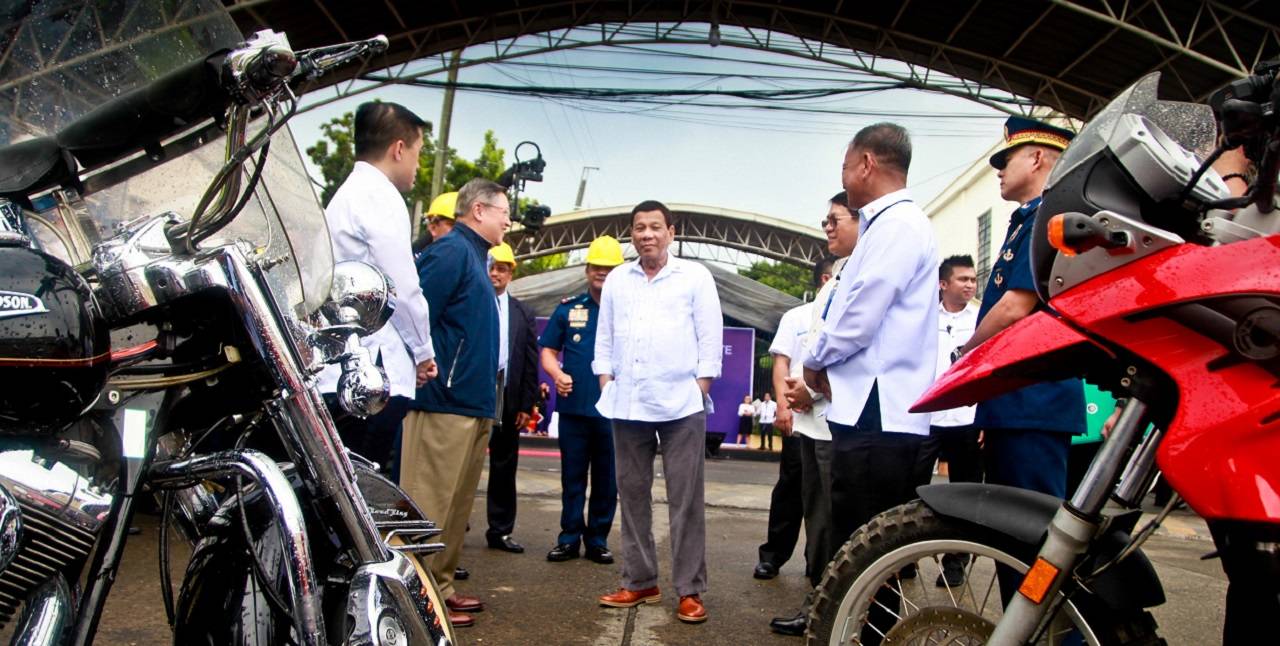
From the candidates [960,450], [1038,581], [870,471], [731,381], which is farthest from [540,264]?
[1038,581]

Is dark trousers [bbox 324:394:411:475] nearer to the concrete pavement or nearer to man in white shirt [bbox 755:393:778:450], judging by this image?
the concrete pavement

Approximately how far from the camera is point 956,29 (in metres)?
13.5

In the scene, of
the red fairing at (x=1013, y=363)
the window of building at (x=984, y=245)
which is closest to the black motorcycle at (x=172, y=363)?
the red fairing at (x=1013, y=363)

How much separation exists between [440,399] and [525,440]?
502 inches

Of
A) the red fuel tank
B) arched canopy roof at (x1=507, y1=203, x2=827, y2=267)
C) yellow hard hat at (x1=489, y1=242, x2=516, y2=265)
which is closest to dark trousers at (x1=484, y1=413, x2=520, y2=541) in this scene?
yellow hard hat at (x1=489, y1=242, x2=516, y2=265)

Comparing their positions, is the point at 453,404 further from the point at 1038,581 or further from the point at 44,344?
the point at 1038,581

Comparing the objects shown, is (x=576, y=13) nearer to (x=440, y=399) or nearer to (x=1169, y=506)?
(x=440, y=399)

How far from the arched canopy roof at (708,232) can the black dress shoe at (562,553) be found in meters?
23.1

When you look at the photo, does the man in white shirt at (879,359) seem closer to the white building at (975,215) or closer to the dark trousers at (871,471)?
the dark trousers at (871,471)

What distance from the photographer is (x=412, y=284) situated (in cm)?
347

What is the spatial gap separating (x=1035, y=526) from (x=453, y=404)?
2418 millimetres

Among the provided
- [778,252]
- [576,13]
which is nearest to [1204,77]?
[576,13]

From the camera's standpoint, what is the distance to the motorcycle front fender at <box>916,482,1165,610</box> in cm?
179

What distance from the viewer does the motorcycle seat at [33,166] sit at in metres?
1.82
